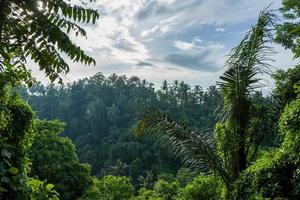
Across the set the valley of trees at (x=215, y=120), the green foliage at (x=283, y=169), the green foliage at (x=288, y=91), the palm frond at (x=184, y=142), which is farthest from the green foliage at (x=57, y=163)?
the green foliage at (x=283, y=169)

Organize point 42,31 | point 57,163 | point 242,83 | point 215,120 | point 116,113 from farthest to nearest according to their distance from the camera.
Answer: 1. point 116,113
2. point 57,163
3. point 215,120
4. point 242,83
5. point 42,31

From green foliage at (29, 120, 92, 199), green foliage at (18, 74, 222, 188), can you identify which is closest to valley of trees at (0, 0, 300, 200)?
green foliage at (29, 120, 92, 199)

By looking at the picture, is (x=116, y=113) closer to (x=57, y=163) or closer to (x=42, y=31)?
(x=57, y=163)

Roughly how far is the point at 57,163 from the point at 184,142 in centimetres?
1708

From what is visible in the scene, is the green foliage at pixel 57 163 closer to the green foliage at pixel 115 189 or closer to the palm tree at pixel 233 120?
Result: the green foliage at pixel 115 189

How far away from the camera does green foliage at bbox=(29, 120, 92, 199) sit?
21.2m

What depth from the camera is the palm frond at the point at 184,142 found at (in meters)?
6.53

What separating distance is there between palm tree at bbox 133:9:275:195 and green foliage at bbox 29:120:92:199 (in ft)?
48.7

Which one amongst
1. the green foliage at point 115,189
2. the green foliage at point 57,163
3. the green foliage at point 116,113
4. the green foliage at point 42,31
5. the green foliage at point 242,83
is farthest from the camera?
the green foliage at point 116,113

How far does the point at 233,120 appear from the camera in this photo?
659 centimetres

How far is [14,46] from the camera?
4.12 m

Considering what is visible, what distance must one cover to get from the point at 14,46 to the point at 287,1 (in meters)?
10.1

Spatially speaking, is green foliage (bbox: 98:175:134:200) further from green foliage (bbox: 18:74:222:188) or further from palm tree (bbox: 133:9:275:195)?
green foliage (bbox: 18:74:222:188)

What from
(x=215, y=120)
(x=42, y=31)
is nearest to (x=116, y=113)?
(x=215, y=120)
